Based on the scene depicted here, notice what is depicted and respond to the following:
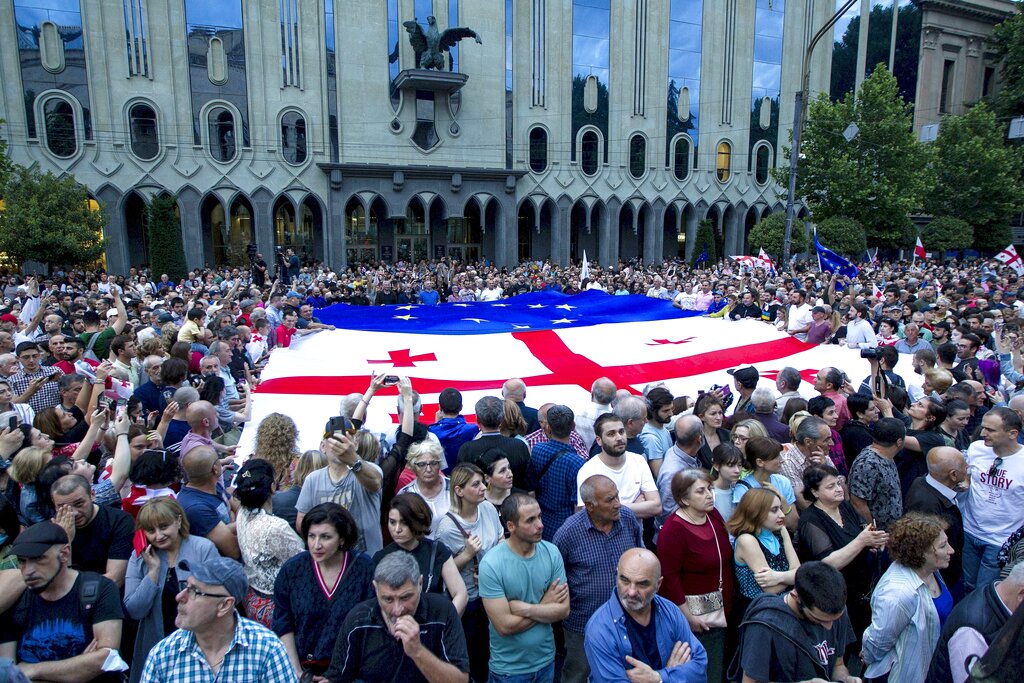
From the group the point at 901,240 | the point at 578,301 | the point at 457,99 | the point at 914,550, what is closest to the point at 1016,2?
the point at 901,240

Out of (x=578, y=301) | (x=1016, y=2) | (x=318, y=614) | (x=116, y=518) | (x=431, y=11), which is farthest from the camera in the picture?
(x=1016, y=2)

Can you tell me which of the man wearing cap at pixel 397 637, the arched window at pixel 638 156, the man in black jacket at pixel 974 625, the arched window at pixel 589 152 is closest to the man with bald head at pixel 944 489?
the man in black jacket at pixel 974 625

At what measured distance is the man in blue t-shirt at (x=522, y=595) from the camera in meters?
3.24

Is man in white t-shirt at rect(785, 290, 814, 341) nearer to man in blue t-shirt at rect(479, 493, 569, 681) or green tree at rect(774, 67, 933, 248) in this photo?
man in blue t-shirt at rect(479, 493, 569, 681)

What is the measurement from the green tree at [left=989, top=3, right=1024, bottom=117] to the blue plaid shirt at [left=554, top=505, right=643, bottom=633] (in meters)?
43.8

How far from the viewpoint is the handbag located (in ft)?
11.7

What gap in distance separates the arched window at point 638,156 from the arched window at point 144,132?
71.3 feet

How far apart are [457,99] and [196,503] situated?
96.7ft

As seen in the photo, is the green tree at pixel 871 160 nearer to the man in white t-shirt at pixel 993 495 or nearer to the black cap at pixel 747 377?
the black cap at pixel 747 377

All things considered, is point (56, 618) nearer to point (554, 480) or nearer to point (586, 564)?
point (586, 564)

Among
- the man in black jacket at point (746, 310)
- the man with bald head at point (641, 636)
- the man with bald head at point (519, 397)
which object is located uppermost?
the man in black jacket at point (746, 310)

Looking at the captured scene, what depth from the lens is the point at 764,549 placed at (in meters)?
3.63

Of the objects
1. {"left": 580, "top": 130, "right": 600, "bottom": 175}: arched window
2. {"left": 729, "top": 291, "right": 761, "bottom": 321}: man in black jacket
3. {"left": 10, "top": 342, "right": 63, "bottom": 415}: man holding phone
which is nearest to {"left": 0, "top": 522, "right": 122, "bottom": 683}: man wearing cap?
{"left": 10, "top": 342, "right": 63, "bottom": 415}: man holding phone

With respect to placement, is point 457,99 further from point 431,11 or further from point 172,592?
point 172,592
